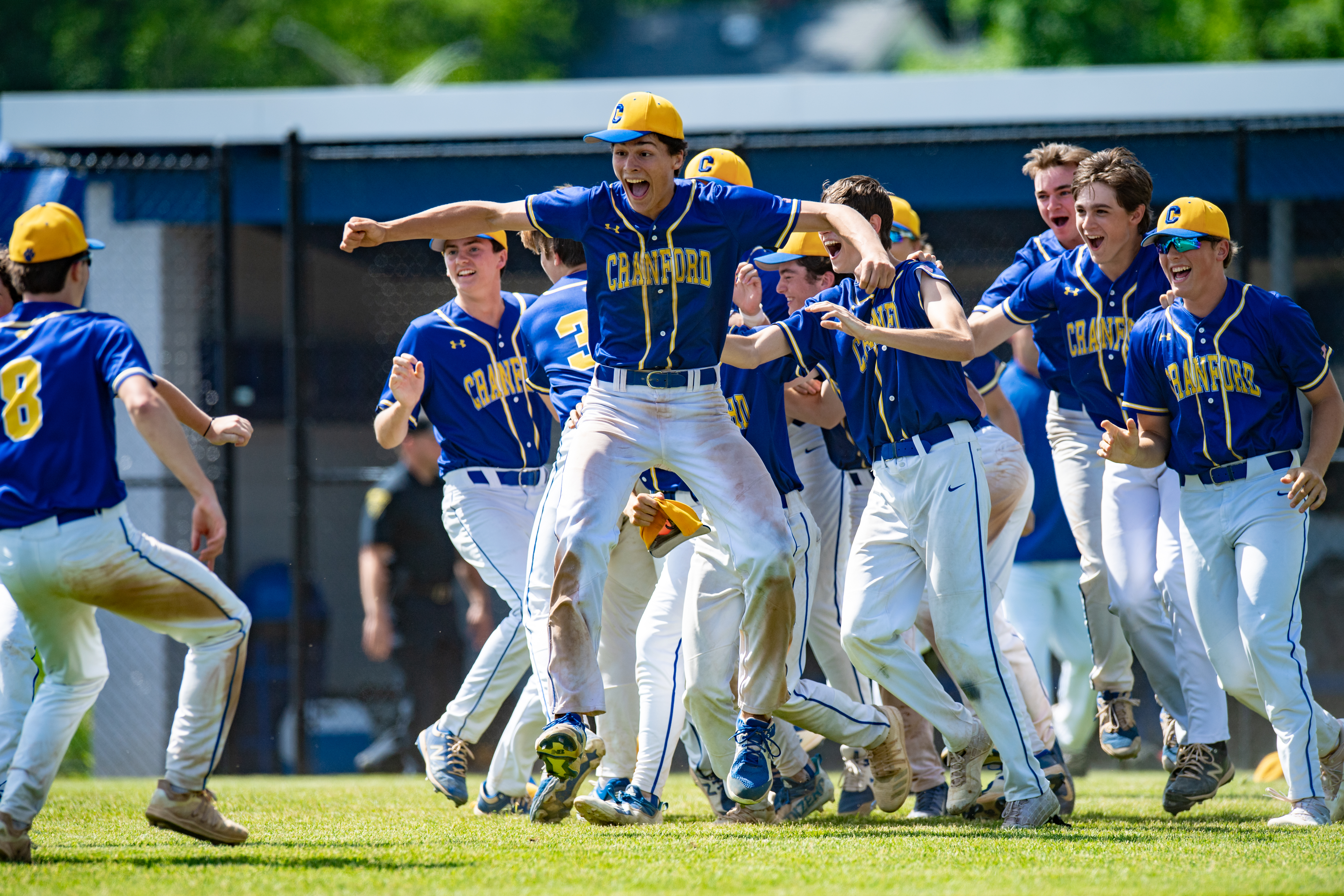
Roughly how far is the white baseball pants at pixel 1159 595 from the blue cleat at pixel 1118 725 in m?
0.23

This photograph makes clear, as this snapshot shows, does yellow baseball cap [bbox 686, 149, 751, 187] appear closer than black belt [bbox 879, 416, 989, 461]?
No

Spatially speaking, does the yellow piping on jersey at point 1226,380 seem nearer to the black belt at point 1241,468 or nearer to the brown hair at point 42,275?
the black belt at point 1241,468

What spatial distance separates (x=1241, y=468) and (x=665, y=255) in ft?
6.99

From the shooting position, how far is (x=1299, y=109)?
9391 mm

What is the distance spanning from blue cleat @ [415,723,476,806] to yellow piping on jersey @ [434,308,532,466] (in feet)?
3.92

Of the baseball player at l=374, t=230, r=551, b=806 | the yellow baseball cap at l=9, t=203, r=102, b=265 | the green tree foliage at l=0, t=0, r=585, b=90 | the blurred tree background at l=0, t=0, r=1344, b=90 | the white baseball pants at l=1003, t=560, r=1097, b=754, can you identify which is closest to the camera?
the yellow baseball cap at l=9, t=203, r=102, b=265

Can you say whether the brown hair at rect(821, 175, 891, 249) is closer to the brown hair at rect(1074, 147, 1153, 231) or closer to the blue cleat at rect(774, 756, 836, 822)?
the brown hair at rect(1074, 147, 1153, 231)

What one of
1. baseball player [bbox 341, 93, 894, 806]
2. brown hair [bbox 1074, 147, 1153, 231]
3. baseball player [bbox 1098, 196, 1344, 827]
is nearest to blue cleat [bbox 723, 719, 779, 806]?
baseball player [bbox 341, 93, 894, 806]

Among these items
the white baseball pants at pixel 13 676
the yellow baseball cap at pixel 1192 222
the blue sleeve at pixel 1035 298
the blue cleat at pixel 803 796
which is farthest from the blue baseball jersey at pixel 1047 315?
the white baseball pants at pixel 13 676

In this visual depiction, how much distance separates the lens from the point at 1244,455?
4605mm

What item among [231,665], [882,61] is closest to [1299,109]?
[231,665]

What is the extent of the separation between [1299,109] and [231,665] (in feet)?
27.7

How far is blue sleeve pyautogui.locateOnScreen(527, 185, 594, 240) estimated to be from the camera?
14.5 feet

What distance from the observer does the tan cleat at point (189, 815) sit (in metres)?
3.93
